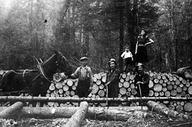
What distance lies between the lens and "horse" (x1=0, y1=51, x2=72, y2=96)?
257 inches

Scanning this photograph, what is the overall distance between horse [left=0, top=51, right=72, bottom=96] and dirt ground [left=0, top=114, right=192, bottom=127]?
210 centimetres

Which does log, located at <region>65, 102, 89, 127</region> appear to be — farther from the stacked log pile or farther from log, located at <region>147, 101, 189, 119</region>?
the stacked log pile

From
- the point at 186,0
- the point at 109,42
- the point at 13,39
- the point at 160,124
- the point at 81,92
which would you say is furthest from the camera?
the point at 186,0

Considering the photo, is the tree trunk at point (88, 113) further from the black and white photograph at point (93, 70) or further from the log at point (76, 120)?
the log at point (76, 120)

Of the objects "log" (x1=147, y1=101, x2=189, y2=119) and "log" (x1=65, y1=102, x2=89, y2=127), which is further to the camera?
"log" (x1=147, y1=101, x2=189, y2=119)

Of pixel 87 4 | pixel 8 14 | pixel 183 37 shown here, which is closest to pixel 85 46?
pixel 87 4

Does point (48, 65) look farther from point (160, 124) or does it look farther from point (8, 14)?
point (8, 14)

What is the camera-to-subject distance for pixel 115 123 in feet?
14.2

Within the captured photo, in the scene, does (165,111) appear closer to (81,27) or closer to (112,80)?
(112,80)

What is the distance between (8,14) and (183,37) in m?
12.5

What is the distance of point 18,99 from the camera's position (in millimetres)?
5242

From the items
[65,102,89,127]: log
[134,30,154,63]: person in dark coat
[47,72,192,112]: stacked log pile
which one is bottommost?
[65,102,89,127]: log

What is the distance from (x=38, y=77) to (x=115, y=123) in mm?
3383

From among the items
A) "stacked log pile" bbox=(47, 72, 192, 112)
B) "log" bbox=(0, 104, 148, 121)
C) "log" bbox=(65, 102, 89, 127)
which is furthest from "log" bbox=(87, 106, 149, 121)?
"stacked log pile" bbox=(47, 72, 192, 112)
